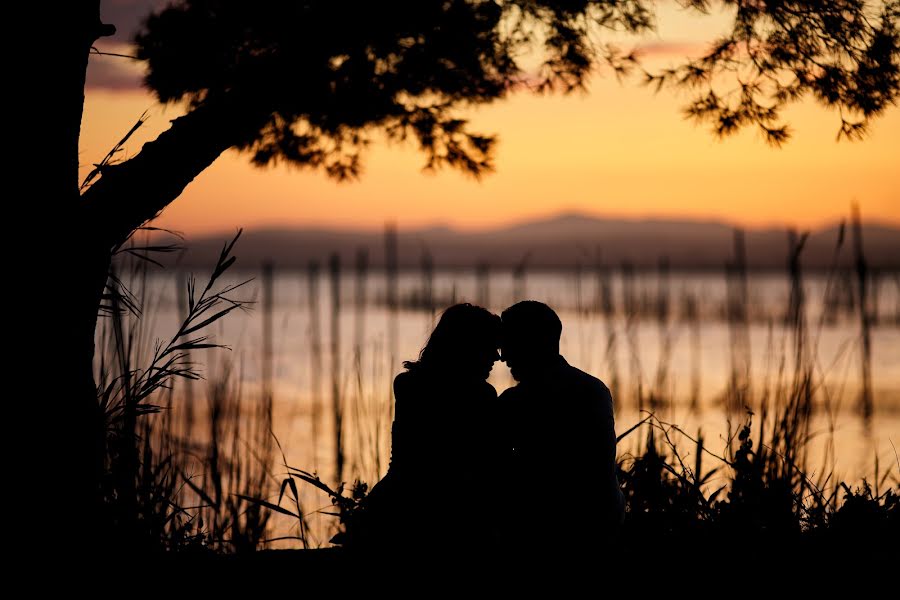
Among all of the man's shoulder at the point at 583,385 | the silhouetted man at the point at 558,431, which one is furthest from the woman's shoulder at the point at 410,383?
the man's shoulder at the point at 583,385

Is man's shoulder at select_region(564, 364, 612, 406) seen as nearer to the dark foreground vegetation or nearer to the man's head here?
the man's head

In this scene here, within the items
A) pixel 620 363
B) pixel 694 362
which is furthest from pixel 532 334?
pixel 620 363

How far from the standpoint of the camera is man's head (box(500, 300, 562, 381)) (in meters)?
2.52

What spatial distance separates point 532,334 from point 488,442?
0.33 m

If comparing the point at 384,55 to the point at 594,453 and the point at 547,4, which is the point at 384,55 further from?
the point at 594,453

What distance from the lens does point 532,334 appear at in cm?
253

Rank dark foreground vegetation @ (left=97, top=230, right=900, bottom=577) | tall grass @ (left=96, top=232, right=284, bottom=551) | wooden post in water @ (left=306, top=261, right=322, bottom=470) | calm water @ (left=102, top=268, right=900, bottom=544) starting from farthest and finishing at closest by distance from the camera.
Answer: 1. wooden post in water @ (left=306, top=261, right=322, bottom=470)
2. calm water @ (left=102, top=268, right=900, bottom=544)
3. tall grass @ (left=96, top=232, right=284, bottom=551)
4. dark foreground vegetation @ (left=97, top=230, right=900, bottom=577)

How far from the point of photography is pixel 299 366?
17.9 m

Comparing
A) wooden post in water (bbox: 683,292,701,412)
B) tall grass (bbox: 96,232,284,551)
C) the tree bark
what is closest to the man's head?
tall grass (bbox: 96,232,284,551)

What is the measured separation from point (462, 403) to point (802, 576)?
4.20 ft

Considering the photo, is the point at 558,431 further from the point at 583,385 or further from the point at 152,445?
the point at 152,445

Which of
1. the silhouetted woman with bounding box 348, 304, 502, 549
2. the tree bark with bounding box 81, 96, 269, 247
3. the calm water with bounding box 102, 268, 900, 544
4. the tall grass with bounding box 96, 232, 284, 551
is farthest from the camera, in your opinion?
the calm water with bounding box 102, 268, 900, 544

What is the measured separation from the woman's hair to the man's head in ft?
0.26

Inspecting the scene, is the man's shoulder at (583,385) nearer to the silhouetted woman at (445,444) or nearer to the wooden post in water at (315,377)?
the silhouetted woman at (445,444)
